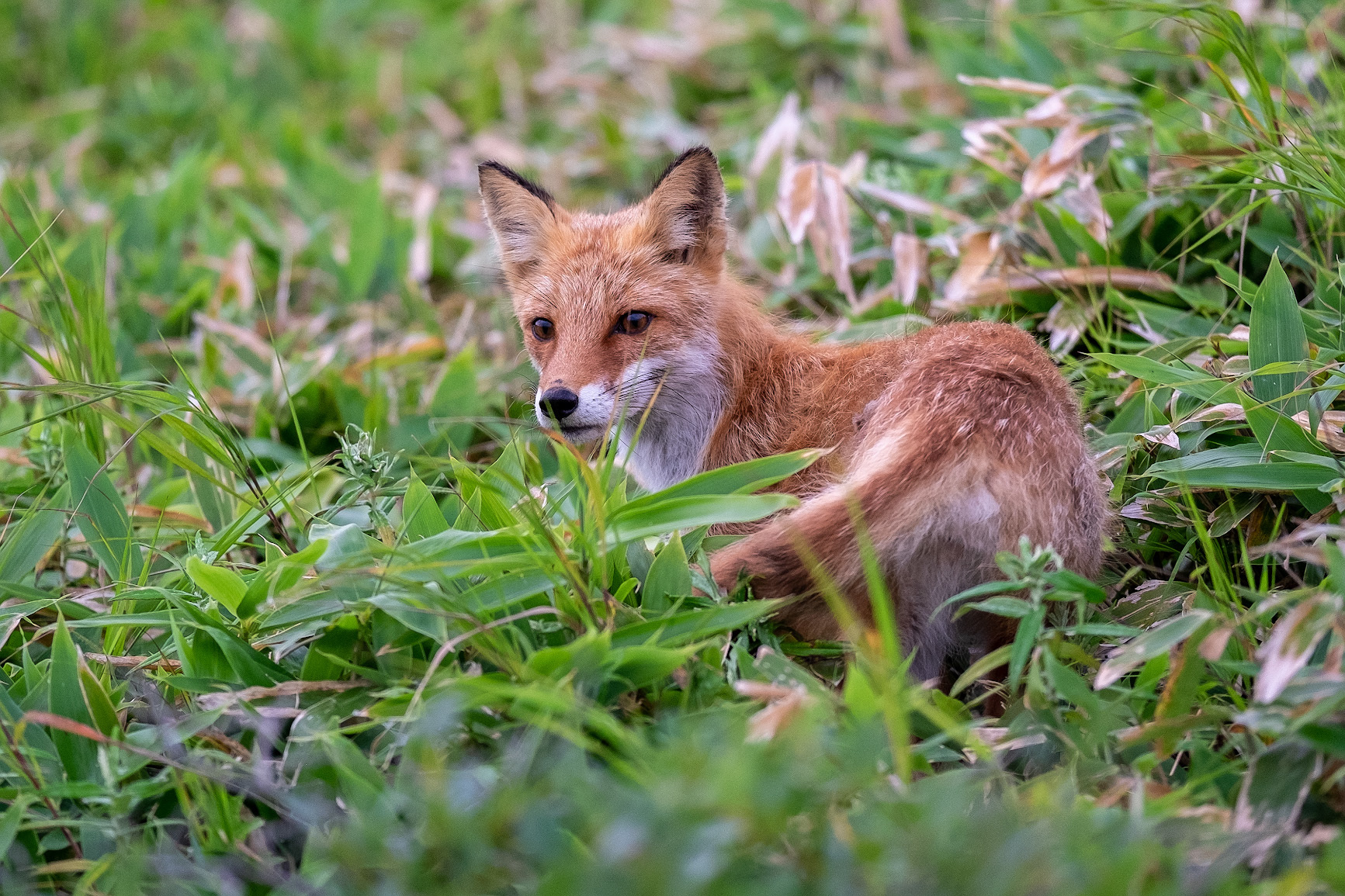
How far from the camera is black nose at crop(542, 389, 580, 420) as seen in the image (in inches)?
135

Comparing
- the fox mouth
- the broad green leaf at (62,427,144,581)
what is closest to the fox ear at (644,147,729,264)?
the fox mouth

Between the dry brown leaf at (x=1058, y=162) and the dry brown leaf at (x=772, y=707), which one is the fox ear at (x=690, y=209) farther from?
the dry brown leaf at (x=772, y=707)

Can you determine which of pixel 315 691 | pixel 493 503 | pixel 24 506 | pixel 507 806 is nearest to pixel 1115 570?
pixel 493 503

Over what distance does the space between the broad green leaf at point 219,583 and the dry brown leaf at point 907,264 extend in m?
2.99

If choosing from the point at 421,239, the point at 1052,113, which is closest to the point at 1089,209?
the point at 1052,113

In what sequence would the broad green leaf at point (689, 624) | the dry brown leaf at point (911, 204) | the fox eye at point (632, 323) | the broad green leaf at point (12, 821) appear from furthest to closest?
the dry brown leaf at point (911, 204) < the fox eye at point (632, 323) < the broad green leaf at point (689, 624) < the broad green leaf at point (12, 821)

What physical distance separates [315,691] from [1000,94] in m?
4.25

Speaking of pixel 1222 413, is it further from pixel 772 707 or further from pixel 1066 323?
pixel 772 707

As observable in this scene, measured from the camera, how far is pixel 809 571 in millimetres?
2684

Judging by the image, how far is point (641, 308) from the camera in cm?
378

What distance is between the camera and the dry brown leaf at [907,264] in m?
A: 4.65

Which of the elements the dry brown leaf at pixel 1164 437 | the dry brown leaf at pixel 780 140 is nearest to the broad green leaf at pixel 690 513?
the dry brown leaf at pixel 1164 437

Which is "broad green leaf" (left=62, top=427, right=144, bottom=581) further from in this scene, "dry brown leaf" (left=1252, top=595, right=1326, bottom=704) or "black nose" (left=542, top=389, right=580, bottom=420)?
"dry brown leaf" (left=1252, top=595, right=1326, bottom=704)

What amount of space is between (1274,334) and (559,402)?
232 centimetres
